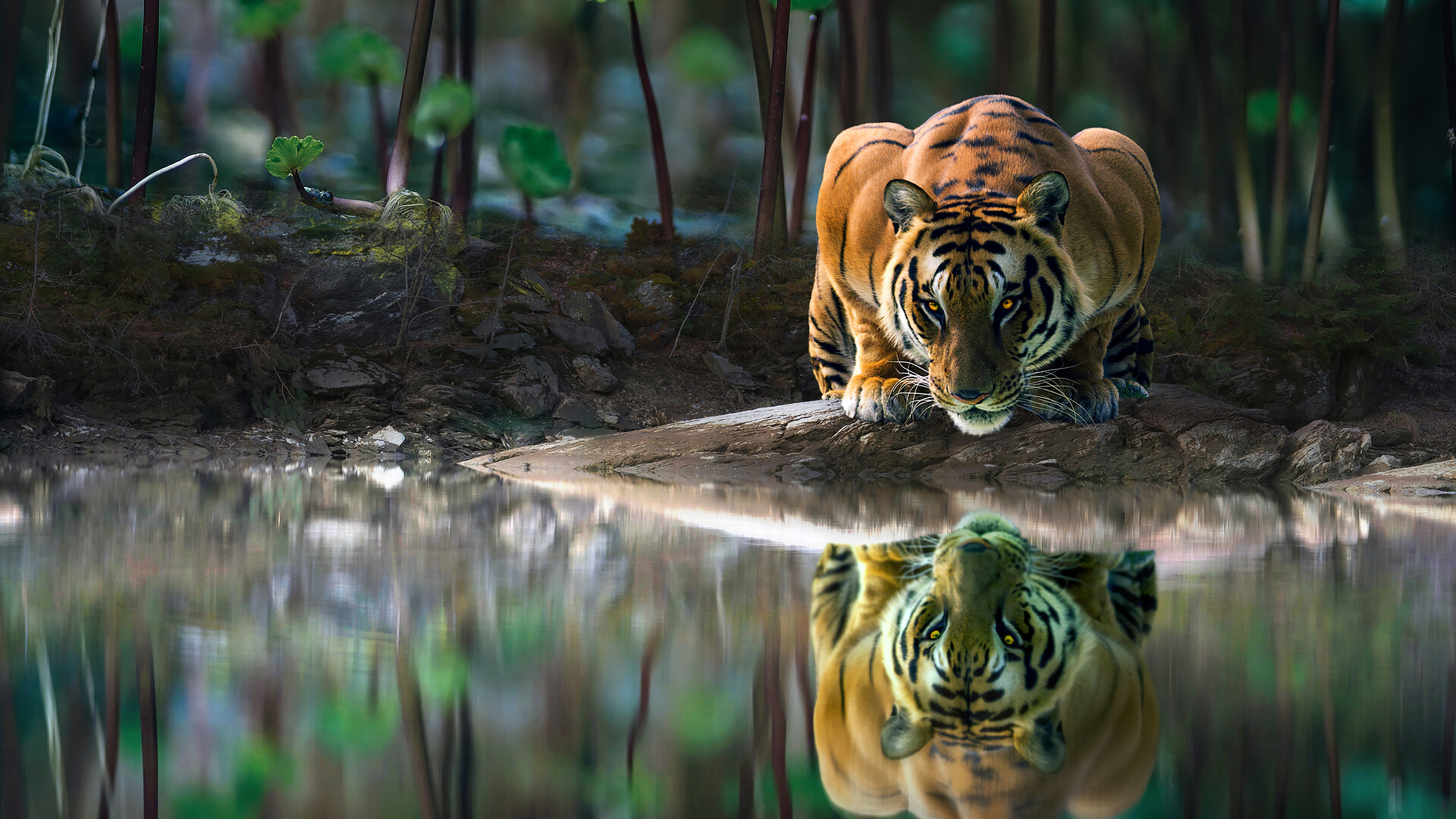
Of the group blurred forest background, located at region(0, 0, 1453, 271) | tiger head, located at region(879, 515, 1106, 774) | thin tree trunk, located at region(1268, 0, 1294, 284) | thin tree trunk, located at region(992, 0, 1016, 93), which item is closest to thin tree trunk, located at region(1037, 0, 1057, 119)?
blurred forest background, located at region(0, 0, 1453, 271)

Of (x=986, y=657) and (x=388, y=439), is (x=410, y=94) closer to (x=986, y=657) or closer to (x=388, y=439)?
(x=388, y=439)

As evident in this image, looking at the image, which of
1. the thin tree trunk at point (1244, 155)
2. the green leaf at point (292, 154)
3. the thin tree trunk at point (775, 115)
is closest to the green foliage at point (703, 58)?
the thin tree trunk at point (775, 115)

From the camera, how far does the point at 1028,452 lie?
5930 millimetres

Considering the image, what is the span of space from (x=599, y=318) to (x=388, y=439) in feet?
8.55

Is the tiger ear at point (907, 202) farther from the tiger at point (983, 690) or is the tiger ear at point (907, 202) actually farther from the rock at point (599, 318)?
the rock at point (599, 318)

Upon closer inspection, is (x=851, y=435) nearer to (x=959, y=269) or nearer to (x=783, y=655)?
(x=959, y=269)

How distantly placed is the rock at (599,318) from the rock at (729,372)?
32.1 inches

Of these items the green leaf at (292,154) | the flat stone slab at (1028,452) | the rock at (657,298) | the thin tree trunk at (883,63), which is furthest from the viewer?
the thin tree trunk at (883,63)

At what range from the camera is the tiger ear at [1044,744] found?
4.20 ft

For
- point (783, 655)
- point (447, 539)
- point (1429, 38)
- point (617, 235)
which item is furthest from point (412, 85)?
point (1429, 38)

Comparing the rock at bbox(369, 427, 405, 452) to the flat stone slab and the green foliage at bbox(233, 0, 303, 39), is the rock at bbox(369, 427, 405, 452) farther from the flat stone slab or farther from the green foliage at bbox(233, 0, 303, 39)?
the green foliage at bbox(233, 0, 303, 39)

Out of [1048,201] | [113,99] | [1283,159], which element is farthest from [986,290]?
[113,99]

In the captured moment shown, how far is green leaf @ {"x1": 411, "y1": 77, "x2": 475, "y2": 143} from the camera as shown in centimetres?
1177

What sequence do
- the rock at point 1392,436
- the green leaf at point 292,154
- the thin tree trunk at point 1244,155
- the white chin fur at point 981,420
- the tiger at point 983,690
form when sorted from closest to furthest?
1. the tiger at point 983,690
2. the white chin fur at point 981,420
3. the rock at point 1392,436
4. the green leaf at point 292,154
5. the thin tree trunk at point 1244,155
